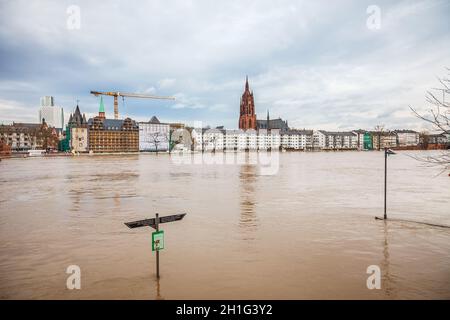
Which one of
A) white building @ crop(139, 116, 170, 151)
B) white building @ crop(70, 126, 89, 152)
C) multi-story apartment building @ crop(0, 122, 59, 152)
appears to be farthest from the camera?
white building @ crop(139, 116, 170, 151)

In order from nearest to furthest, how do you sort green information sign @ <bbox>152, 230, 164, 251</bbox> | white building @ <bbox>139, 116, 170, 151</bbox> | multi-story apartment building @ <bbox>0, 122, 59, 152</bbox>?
green information sign @ <bbox>152, 230, 164, 251</bbox> < multi-story apartment building @ <bbox>0, 122, 59, 152</bbox> < white building @ <bbox>139, 116, 170, 151</bbox>

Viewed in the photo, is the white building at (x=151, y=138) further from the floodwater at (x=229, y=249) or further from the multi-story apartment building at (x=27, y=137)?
the floodwater at (x=229, y=249)

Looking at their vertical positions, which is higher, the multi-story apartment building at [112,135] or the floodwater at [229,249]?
the multi-story apartment building at [112,135]

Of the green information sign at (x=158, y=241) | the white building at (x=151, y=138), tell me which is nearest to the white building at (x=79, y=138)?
the white building at (x=151, y=138)

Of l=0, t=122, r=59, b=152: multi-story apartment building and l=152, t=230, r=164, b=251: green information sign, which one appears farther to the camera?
l=0, t=122, r=59, b=152: multi-story apartment building

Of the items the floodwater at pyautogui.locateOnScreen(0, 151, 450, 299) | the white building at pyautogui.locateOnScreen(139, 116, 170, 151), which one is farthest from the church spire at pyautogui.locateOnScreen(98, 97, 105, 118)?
the floodwater at pyautogui.locateOnScreen(0, 151, 450, 299)

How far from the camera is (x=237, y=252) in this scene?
39.7ft

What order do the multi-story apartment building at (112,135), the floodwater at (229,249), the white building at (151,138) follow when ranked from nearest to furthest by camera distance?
1. the floodwater at (229,249)
2. the multi-story apartment building at (112,135)
3. the white building at (151,138)

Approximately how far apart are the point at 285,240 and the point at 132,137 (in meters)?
165

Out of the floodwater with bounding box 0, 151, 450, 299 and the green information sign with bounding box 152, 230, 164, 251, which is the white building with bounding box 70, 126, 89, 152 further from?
the green information sign with bounding box 152, 230, 164, 251

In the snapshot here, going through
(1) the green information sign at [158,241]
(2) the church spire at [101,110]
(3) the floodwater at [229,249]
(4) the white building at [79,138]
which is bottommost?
(3) the floodwater at [229,249]

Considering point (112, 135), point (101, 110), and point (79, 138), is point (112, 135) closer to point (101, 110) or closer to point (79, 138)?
point (79, 138)

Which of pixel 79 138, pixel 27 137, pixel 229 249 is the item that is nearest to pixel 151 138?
pixel 79 138
